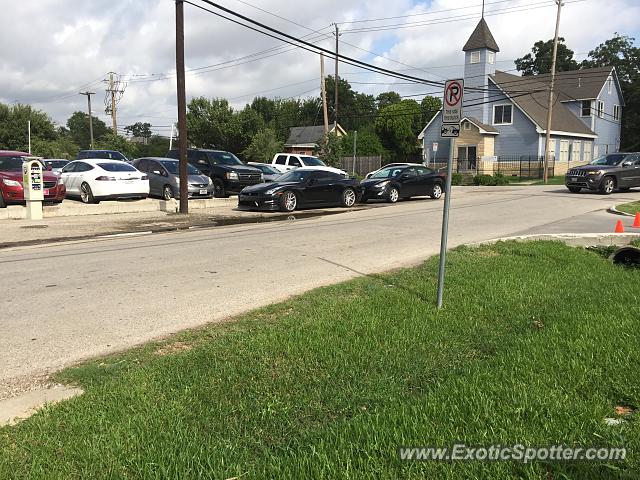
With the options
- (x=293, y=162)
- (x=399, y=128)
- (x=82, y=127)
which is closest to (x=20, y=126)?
(x=399, y=128)

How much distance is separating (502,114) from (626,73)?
37.8m

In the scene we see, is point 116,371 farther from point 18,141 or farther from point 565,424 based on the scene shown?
point 18,141

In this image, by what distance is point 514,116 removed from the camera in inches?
1797

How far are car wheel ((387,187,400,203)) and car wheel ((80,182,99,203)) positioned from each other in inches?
423

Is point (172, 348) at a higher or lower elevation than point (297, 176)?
Result: lower

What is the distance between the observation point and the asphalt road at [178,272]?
508cm

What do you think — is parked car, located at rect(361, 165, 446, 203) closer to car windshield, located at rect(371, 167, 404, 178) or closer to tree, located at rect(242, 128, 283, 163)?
car windshield, located at rect(371, 167, 404, 178)

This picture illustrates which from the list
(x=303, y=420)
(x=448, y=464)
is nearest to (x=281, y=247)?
(x=303, y=420)

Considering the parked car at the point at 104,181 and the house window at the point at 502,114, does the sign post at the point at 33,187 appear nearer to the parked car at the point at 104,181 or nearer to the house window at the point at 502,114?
the parked car at the point at 104,181

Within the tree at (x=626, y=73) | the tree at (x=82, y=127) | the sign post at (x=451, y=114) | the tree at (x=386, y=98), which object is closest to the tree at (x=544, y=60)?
the tree at (x=626, y=73)

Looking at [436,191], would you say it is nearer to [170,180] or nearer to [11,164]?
[170,180]

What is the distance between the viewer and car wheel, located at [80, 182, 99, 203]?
17614 millimetres

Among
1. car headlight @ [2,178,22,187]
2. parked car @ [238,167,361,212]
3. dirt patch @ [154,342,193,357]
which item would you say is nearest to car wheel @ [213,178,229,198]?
parked car @ [238,167,361,212]

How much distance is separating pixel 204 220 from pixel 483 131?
35.5 m
